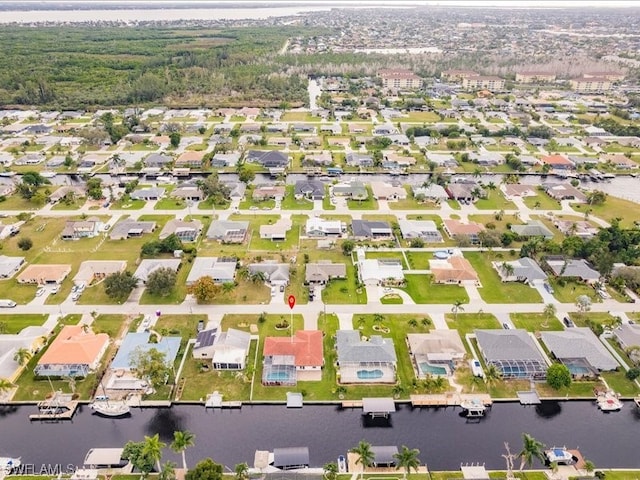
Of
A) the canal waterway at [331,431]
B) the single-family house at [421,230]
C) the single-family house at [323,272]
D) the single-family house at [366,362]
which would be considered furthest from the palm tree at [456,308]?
the single-family house at [421,230]

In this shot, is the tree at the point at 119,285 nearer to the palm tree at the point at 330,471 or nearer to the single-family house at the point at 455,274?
the palm tree at the point at 330,471

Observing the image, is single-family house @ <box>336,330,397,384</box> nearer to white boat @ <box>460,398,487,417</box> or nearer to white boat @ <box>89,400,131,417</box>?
white boat @ <box>460,398,487,417</box>

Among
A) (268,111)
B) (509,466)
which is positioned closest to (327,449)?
(509,466)

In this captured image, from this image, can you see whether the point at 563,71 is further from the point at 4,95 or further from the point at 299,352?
the point at 4,95

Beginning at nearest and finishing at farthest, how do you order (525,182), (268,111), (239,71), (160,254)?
(160,254) → (525,182) → (268,111) → (239,71)

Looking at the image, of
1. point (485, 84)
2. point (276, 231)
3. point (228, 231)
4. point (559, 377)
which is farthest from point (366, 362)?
point (485, 84)

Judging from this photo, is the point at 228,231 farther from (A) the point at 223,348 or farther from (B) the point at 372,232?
(A) the point at 223,348
